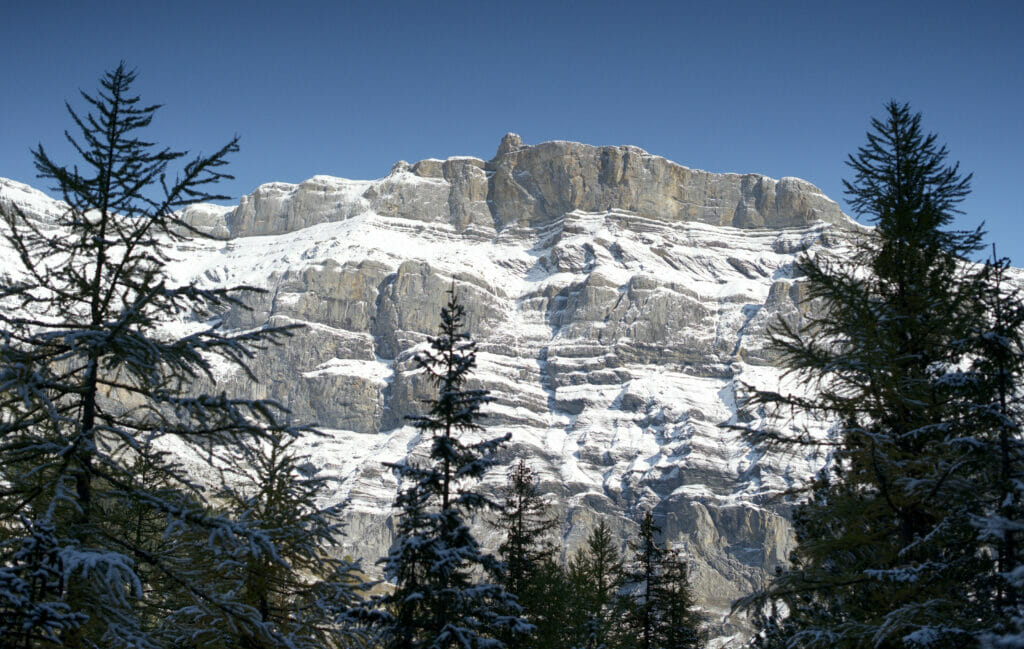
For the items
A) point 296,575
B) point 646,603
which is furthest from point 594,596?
point 296,575

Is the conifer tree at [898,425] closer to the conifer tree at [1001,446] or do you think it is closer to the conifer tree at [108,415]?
the conifer tree at [1001,446]

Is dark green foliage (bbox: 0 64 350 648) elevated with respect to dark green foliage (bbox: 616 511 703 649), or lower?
elevated

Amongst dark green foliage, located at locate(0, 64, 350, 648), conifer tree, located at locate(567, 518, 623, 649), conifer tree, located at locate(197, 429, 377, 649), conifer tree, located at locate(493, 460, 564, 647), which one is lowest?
conifer tree, located at locate(567, 518, 623, 649)

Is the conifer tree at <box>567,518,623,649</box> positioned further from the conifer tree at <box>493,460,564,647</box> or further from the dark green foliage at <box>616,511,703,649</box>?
the conifer tree at <box>493,460,564,647</box>

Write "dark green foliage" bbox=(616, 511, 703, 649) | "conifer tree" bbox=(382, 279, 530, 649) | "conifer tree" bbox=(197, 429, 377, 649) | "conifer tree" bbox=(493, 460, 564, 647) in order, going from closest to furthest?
"conifer tree" bbox=(197, 429, 377, 649), "conifer tree" bbox=(382, 279, 530, 649), "conifer tree" bbox=(493, 460, 564, 647), "dark green foliage" bbox=(616, 511, 703, 649)

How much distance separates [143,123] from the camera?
8.48 meters

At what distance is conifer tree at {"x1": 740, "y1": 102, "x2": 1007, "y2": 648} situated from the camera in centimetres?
888

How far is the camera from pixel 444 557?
13812 mm

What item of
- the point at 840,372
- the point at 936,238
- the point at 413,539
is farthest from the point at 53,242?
the point at 936,238

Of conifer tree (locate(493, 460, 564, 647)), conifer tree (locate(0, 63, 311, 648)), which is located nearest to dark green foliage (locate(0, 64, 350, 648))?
conifer tree (locate(0, 63, 311, 648))

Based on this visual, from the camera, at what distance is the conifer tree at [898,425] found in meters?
8.88

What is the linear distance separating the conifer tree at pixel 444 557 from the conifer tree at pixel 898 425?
5063 millimetres

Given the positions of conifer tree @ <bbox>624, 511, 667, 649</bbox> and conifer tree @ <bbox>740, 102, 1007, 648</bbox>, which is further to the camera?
conifer tree @ <bbox>624, 511, 667, 649</bbox>

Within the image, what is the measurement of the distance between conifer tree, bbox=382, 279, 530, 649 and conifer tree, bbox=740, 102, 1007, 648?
5063 millimetres
